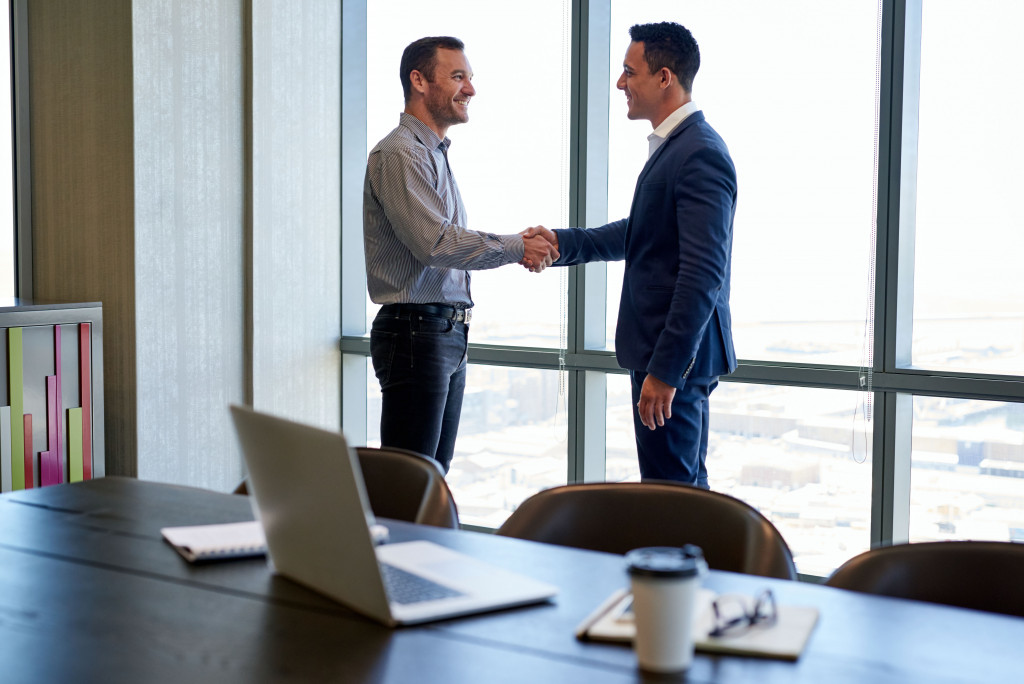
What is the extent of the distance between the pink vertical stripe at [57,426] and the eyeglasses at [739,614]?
2.64 m

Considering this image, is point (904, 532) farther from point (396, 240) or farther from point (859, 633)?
point (859, 633)

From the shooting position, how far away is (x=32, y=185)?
3.70 m

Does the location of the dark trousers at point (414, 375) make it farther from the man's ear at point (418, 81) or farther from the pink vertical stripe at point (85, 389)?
the pink vertical stripe at point (85, 389)

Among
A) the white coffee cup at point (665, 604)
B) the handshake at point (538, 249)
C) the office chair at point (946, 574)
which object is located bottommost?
the office chair at point (946, 574)

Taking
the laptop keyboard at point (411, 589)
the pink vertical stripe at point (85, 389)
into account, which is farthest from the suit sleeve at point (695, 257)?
the pink vertical stripe at point (85, 389)

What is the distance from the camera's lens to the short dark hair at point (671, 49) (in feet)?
8.65

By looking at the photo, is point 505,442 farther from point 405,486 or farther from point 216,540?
point 216,540

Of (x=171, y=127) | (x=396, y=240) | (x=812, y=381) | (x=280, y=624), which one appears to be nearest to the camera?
(x=280, y=624)

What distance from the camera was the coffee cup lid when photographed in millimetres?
957

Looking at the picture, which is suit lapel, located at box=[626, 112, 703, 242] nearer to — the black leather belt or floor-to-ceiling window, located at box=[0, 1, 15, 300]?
the black leather belt

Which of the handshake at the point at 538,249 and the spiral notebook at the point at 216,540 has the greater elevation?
the handshake at the point at 538,249

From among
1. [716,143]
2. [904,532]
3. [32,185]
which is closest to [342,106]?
[32,185]

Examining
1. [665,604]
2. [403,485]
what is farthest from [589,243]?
[665,604]

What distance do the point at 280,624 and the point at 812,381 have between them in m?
2.49
